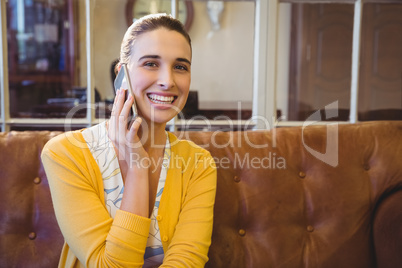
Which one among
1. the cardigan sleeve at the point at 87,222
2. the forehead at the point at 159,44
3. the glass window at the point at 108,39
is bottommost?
the cardigan sleeve at the point at 87,222

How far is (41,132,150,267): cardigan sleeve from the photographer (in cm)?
107

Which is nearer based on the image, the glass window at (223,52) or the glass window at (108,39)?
the glass window at (108,39)

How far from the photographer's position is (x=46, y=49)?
5270 mm

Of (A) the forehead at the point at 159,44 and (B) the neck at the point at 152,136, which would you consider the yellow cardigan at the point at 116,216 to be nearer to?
(B) the neck at the point at 152,136

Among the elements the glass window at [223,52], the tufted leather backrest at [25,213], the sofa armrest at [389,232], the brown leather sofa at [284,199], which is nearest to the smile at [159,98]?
the brown leather sofa at [284,199]

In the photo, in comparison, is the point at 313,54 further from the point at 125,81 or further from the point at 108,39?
the point at 125,81

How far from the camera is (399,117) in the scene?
3045 mm

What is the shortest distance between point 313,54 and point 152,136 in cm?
468

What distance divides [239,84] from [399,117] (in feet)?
8.98

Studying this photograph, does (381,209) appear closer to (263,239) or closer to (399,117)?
(263,239)

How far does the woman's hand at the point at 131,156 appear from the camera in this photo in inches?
44.4

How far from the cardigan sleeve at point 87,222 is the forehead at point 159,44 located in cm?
37

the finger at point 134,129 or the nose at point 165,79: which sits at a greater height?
the nose at point 165,79

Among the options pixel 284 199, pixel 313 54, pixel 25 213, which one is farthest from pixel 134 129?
pixel 313 54
